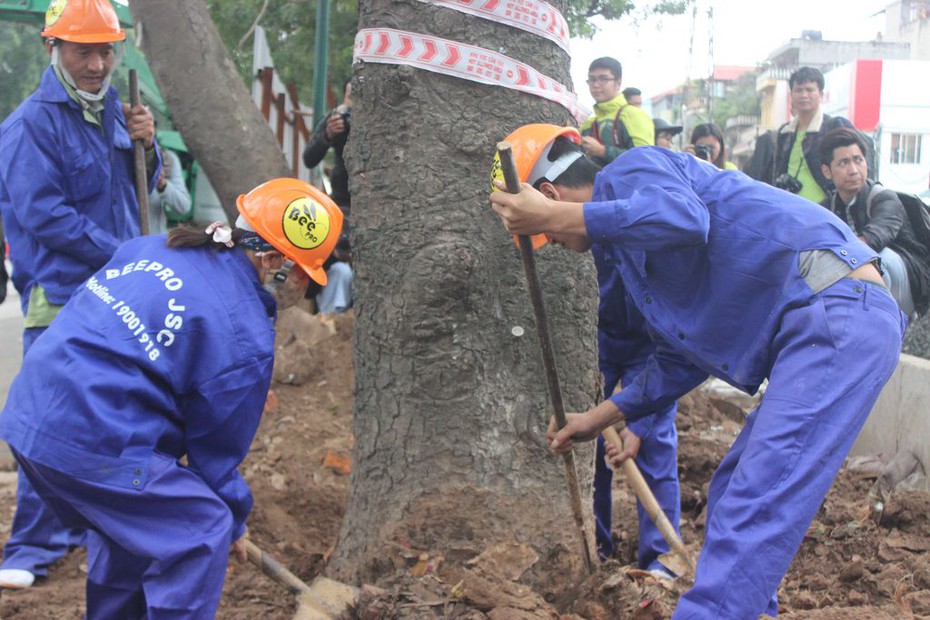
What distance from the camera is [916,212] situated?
528cm

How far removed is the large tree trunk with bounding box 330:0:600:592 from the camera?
3.52 metres

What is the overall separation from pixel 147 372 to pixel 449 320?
1.05m

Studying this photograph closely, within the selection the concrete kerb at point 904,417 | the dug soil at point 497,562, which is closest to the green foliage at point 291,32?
the dug soil at point 497,562

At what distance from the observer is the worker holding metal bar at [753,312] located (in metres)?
2.65

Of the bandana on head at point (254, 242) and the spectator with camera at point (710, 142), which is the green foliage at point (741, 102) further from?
the bandana on head at point (254, 242)

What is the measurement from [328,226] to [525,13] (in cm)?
107

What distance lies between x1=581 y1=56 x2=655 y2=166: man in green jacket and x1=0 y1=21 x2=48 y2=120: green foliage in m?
23.0

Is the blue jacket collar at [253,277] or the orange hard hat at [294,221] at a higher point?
the orange hard hat at [294,221]

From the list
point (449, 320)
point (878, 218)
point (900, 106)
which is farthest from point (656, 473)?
point (900, 106)

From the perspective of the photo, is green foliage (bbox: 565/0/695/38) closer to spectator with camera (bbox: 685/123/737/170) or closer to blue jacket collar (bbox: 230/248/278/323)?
spectator with camera (bbox: 685/123/737/170)

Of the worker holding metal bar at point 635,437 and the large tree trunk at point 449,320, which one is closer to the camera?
the large tree trunk at point 449,320

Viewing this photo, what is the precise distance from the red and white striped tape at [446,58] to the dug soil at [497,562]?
1678 millimetres

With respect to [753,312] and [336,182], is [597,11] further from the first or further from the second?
[753,312]

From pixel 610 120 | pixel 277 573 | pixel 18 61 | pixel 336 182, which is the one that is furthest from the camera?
pixel 18 61
